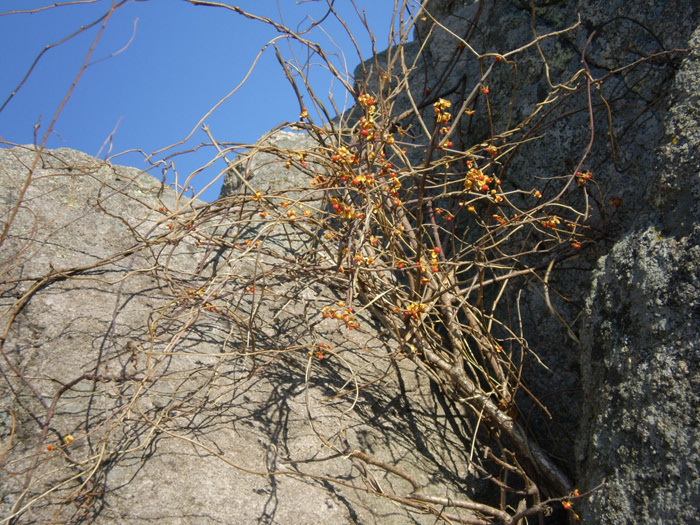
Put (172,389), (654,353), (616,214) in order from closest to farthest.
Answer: (654,353) < (172,389) < (616,214)

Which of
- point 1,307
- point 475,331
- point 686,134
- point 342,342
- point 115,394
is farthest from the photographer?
point 342,342

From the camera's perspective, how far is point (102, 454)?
1.62m

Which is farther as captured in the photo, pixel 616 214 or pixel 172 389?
pixel 616 214

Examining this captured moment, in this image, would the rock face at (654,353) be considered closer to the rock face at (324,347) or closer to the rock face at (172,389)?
the rock face at (324,347)

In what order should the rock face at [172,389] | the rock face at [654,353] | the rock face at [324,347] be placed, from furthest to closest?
1. the rock face at [172,389]
2. the rock face at [324,347]
3. the rock face at [654,353]

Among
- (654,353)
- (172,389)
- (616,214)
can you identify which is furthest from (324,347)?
(616,214)

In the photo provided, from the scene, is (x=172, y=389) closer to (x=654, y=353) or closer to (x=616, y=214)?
(x=654, y=353)

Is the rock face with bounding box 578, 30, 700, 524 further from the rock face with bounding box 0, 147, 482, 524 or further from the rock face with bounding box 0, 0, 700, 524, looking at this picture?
the rock face with bounding box 0, 147, 482, 524

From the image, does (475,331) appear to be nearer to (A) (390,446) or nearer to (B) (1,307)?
(A) (390,446)

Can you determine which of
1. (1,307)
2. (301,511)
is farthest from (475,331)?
(1,307)

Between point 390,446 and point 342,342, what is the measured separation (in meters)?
0.44

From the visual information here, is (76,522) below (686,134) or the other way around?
below

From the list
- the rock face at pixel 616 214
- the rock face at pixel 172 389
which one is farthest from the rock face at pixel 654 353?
the rock face at pixel 172 389

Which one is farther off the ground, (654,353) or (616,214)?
(616,214)
